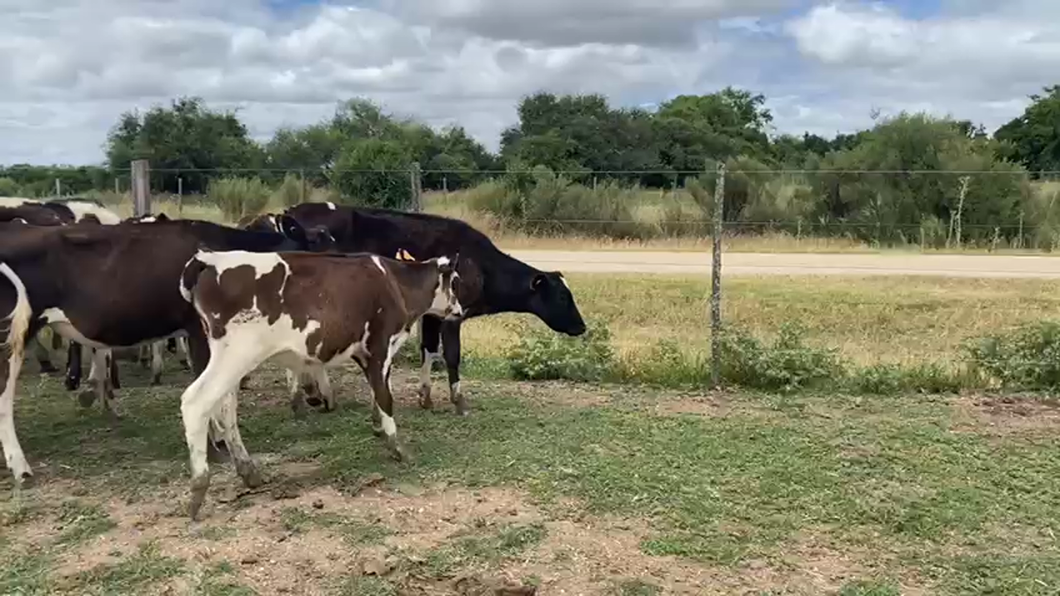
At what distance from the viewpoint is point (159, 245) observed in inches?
280

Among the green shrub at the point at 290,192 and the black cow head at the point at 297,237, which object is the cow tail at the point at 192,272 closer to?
the black cow head at the point at 297,237

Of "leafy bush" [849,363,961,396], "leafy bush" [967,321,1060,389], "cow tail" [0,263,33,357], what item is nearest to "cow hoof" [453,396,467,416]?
"cow tail" [0,263,33,357]

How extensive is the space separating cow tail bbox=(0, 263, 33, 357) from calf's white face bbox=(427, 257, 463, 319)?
2642 millimetres

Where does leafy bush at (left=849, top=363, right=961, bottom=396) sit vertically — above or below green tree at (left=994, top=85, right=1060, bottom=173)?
below

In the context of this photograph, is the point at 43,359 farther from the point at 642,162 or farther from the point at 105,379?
the point at 642,162

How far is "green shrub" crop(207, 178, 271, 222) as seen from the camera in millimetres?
21734

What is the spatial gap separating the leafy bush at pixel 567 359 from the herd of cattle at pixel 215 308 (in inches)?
56.3

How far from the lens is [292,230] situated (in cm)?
856

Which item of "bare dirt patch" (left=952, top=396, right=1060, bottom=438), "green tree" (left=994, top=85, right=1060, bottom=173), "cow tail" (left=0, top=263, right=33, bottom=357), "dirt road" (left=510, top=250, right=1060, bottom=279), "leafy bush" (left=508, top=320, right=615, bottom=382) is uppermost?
"green tree" (left=994, top=85, right=1060, bottom=173)

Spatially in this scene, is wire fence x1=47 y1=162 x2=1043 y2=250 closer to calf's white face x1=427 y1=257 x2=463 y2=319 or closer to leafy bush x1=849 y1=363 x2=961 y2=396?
leafy bush x1=849 y1=363 x2=961 y2=396

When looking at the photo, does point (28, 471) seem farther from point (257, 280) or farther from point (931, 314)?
point (931, 314)

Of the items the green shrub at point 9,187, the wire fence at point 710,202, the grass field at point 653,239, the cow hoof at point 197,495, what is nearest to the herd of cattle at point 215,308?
the cow hoof at point 197,495

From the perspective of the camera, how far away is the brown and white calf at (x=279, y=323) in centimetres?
583

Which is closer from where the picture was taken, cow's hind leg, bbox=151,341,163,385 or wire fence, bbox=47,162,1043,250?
cow's hind leg, bbox=151,341,163,385
